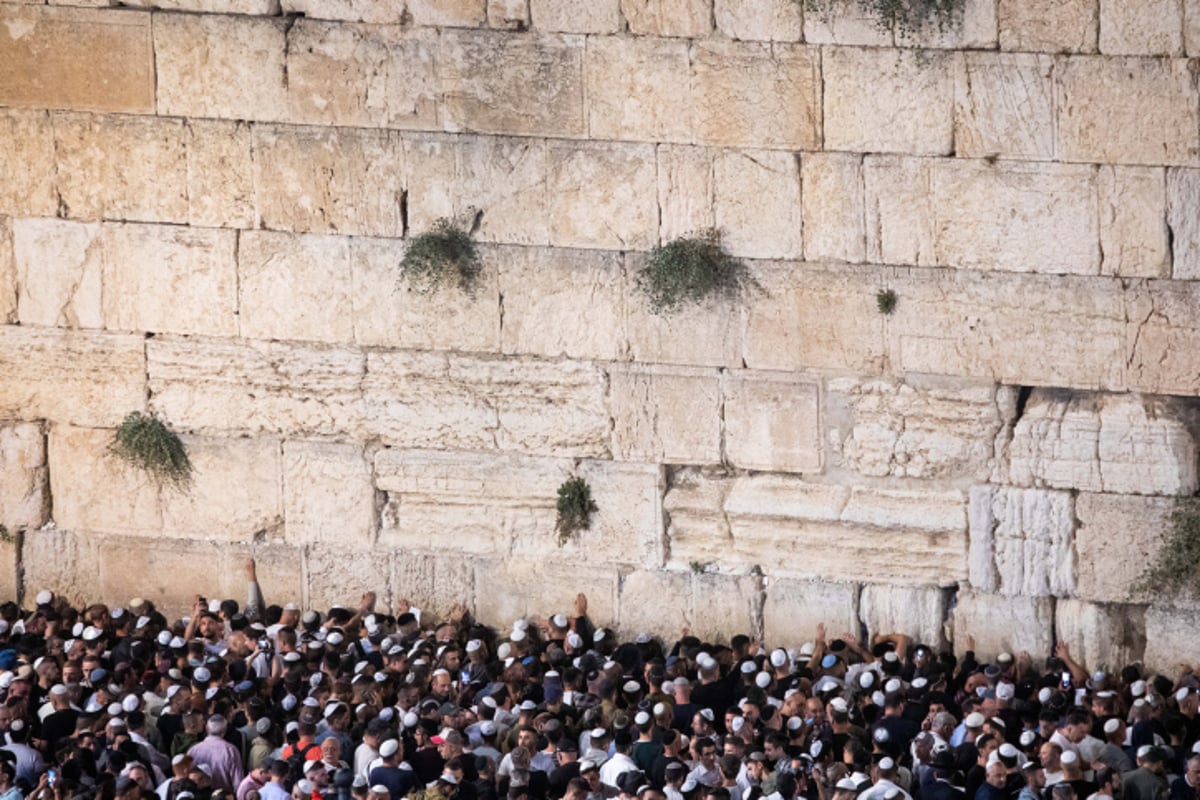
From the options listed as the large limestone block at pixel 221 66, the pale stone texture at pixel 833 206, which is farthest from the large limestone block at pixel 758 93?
the large limestone block at pixel 221 66

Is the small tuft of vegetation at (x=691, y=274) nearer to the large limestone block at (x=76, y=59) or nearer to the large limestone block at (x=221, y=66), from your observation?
the large limestone block at (x=221, y=66)

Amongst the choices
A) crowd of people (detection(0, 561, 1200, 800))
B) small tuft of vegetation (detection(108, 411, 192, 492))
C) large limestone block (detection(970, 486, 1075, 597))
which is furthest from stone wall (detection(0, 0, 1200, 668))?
crowd of people (detection(0, 561, 1200, 800))

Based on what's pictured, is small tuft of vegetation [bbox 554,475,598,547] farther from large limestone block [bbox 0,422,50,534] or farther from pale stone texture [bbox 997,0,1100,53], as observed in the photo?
pale stone texture [bbox 997,0,1100,53]

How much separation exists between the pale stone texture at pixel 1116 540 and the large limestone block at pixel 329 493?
16.1 ft

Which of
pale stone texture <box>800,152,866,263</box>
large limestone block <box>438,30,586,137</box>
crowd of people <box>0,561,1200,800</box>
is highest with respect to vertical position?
large limestone block <box>438,30,586,137</box>

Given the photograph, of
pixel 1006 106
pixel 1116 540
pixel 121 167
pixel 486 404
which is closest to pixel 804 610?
pixel 1116 540

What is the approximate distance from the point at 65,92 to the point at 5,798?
5480 millimetres

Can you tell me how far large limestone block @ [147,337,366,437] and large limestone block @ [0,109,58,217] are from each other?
1273 millimetres

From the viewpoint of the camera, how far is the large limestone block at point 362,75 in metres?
15.8

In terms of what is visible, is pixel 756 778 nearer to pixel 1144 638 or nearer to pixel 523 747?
pixel 523 747

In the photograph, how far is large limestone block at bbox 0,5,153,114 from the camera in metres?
16.2

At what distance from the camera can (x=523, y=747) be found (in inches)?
519

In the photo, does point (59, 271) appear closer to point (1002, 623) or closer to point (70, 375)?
point (70, 375)

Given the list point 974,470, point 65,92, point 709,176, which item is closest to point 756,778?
point 974,470
